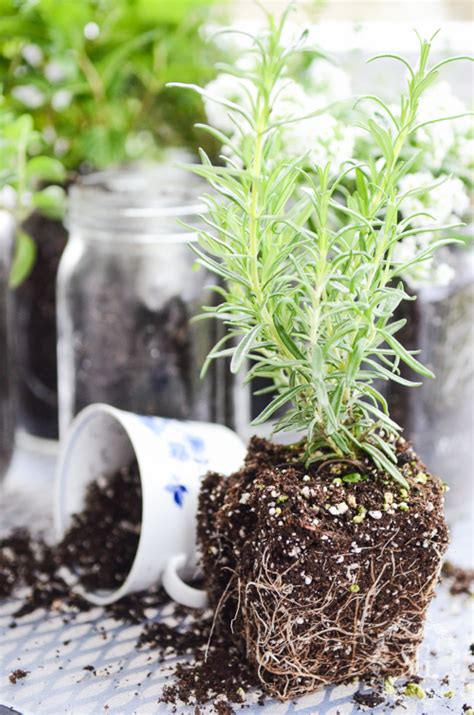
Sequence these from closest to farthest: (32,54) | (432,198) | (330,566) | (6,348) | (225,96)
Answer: (330,566)
(432,198)
(225,96)
(6,348)
(32,54)

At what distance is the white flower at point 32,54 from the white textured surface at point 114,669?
638 mm

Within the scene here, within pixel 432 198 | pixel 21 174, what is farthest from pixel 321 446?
pixel 21 174

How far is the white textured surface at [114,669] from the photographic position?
684 millimetres

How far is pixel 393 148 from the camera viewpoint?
63cm

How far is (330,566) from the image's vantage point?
0.65 meters

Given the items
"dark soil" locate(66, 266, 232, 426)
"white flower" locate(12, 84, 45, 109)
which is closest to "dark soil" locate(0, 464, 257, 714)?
"dark soil" locate(66, 266, 232, 426)

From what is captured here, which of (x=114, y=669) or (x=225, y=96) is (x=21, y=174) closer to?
(x=225, y=96)

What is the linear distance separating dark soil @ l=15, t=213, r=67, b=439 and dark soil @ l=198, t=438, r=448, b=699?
0.48 m

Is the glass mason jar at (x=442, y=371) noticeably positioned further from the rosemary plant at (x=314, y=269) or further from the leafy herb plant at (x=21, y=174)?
the leafy herb plant at (x=21, y=174)

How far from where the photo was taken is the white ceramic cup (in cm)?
79

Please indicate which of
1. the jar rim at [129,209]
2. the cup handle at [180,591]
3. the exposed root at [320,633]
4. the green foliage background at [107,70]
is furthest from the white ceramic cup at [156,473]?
the green foliage background at [107,70]

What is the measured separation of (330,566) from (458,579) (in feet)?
0.89

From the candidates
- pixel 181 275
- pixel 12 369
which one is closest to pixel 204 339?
pixel 181 275

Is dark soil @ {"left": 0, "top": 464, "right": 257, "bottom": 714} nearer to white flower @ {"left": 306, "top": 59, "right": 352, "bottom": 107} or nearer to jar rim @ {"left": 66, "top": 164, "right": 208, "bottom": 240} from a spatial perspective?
jar rim @ {"left": 66, "top": 164, "right": 208, "bottom": 240}
